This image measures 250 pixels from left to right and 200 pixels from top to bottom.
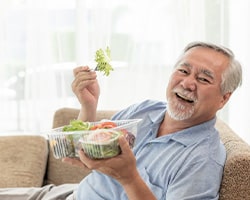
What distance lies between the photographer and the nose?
5.36 ft

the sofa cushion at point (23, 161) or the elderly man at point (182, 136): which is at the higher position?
the elderly man at point (182, 136)

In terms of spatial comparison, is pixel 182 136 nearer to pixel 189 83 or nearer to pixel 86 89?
pixel 189 83

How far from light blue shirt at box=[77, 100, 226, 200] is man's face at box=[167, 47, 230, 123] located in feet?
0.16

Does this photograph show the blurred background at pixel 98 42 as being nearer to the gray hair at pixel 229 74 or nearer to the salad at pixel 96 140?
the gray hair at pixel 229 74

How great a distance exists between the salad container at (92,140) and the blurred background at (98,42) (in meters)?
1.59

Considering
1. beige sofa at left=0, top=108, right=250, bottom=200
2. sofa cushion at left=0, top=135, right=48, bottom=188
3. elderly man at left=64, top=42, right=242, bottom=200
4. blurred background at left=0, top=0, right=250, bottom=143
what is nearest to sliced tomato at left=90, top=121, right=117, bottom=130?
elderly man at left=64, top=42, right=242, bottom=200

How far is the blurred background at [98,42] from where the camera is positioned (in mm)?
2943

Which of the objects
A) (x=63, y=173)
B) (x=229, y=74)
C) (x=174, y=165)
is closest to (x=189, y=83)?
(x=229, y=74)

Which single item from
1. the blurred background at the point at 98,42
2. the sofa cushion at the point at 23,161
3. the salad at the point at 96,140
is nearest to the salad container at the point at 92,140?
the salad at the point at 96,140

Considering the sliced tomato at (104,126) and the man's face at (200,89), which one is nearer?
the sliced tomato at (104,126)

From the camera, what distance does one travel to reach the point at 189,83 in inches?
64.5

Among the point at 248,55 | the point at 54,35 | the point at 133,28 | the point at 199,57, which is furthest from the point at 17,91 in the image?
the point at 199,57

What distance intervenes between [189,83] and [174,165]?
0.29m

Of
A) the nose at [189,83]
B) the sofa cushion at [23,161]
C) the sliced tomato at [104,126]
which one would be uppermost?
the nose at [189,83]
